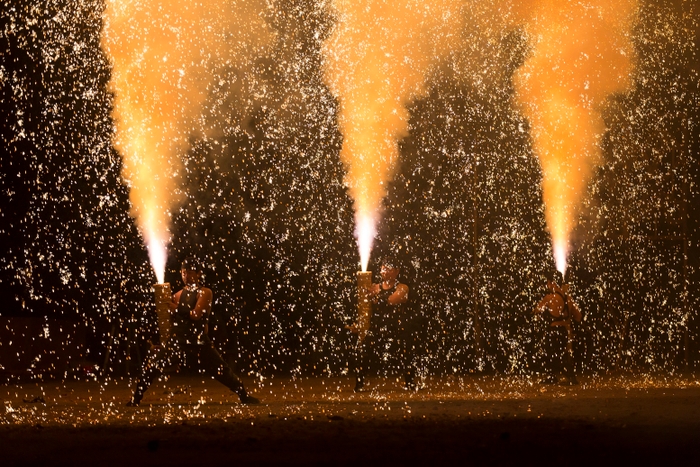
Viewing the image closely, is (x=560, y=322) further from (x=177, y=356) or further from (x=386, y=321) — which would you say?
(x=177, y=356)

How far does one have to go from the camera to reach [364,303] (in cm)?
1284

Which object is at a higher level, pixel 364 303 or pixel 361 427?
pixel 364 303

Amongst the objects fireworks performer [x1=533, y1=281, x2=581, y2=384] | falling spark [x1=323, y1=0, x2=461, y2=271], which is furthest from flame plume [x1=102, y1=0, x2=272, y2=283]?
fireworks performer [x1=533, y1=281, x2=581, y2=384]

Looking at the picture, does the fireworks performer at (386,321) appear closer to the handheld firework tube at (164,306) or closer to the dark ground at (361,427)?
the dark ground at (361,427)

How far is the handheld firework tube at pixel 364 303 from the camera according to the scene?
1284 centimetres

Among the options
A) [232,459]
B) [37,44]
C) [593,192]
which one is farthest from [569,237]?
[232,459]

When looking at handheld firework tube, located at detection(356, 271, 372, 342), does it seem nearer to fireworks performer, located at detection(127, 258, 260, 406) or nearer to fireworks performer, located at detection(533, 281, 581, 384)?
fireworks performer, located at detection(127, 258, 260, 406)

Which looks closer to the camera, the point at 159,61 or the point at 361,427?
the point at 361,427

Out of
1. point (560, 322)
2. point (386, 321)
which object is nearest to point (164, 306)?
point (386, 321)

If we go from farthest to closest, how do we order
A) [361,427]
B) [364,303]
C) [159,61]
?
[159,61]
[364,303]
[361,427]

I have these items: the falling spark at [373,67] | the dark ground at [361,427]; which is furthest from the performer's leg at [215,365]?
the falling spark at [373,67]

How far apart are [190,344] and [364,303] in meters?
2.39

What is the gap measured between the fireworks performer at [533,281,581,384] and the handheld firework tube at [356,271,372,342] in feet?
8.93

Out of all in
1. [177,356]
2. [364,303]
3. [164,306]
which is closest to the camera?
[177,356]
